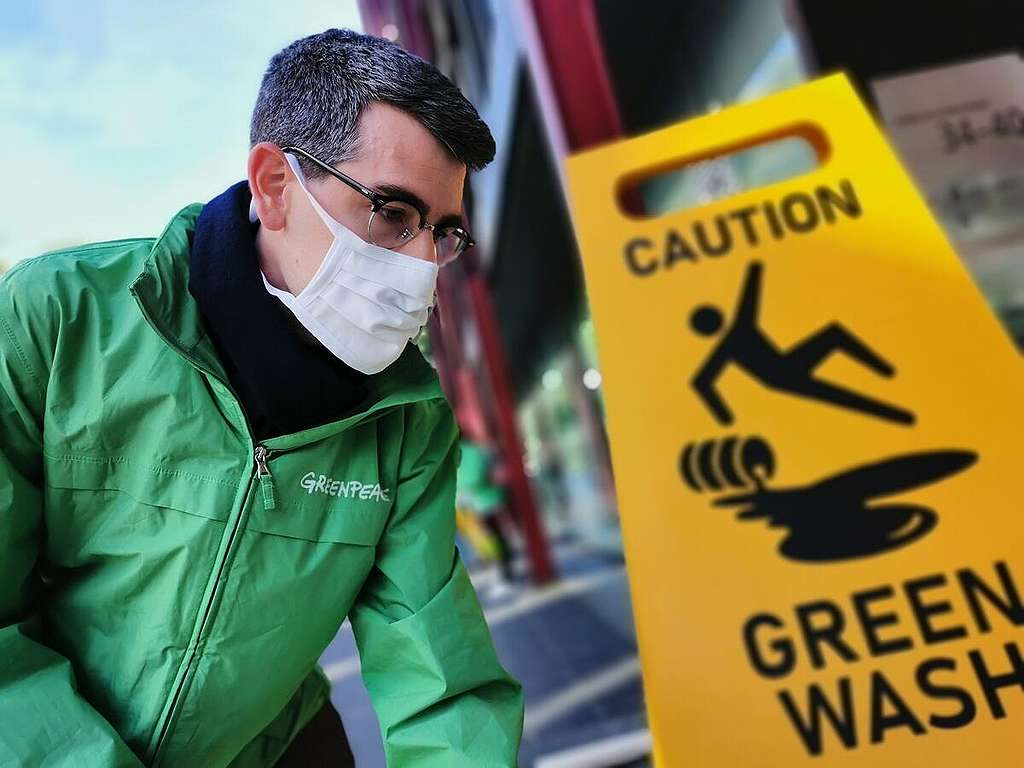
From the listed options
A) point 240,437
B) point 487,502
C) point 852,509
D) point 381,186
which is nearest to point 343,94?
point 381,186

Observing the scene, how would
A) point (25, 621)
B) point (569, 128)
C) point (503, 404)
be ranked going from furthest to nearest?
point (503, 404), point (569, 128), point (25, 621)

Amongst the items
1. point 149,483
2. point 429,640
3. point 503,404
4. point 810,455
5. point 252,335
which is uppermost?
point 503,404

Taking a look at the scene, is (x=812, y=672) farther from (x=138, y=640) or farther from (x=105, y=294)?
(x=105, y=294)

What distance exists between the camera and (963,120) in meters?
2.19

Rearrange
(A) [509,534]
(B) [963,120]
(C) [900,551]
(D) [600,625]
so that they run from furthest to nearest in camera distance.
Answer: (A) [509,534] → (D) [600,625] → (B) [963,120] → (C) [900,551]

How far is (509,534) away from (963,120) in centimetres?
467

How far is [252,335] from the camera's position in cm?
77

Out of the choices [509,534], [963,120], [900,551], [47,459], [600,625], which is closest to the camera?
[47,459]

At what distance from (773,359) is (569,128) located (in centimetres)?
59

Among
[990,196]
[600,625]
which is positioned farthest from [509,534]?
[990,196]

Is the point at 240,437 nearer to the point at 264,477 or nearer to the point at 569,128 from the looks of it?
the point at 264,477

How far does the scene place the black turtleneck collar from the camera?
0.77 meters

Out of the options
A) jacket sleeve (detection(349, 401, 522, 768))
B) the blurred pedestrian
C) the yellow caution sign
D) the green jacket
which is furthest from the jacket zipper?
the blurred pedestrian

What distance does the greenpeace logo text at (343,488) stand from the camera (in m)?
0.80
